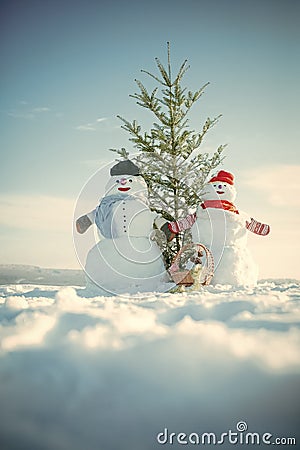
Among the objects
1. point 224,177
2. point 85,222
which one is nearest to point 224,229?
point 224,177

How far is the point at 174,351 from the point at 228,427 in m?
0.14

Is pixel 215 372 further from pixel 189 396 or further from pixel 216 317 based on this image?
pixel 216 317

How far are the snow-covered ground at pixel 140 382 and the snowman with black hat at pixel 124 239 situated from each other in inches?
40.1

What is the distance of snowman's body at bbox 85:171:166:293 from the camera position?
6.19 ft

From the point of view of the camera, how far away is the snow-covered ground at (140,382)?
654 millimetres

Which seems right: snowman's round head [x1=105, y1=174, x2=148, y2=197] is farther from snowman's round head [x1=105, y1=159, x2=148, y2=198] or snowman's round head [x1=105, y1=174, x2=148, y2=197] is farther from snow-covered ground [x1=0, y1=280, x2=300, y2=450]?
snow-covered ground [x1=0, y1=280, x2=300, y2=450]

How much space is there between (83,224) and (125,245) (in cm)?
24

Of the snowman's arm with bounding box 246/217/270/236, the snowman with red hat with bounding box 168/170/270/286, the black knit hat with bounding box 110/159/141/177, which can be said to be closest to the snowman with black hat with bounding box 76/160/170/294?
the black knit hat with bounding box 110/159/141/177

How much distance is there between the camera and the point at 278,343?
76cm

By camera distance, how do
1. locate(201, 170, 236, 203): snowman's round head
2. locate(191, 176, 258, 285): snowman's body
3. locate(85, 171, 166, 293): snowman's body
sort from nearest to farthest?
locate(85, 171, 166, 293): snowman's body → locate(191, 176, 258, 285): snowman's body → locate(201, 170, 236, 203): snowman's round head

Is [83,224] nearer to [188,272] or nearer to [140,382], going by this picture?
[188,272]

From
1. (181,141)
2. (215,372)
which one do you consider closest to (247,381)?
(215,372)

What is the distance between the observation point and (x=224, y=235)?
208 centimetres

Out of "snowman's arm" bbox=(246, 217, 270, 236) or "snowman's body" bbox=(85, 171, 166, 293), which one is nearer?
"snowman's body" bbox=(85, 171, 166, 293)
